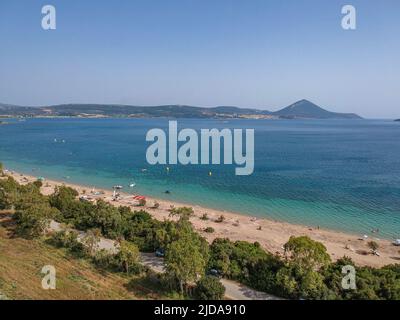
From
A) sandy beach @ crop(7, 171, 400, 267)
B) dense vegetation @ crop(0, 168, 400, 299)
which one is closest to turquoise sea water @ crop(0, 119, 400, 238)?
sandy beach @ crop(7, 171, 400, 267)

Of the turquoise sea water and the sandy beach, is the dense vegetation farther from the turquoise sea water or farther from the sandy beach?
the turquoise sea water

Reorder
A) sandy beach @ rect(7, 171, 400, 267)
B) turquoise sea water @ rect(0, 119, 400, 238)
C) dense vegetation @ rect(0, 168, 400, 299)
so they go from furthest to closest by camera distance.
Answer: turquoise sea water @ rect(0, 119, 400, 238) → sandy beach @ rect(7, 171, 400, 267) → dense vegetation @ rect(0, 168, 400, 299)

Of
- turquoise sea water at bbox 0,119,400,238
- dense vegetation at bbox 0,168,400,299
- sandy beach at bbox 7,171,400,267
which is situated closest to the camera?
dense vegetation at bbox 0,168,400,299

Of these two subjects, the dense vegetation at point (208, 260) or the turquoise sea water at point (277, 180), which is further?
the turquoise sea water at point (277, 180)

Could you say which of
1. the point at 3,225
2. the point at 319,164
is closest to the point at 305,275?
the point at 3,225

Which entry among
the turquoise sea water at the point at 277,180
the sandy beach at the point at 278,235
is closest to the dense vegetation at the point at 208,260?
the sandy beach at the point at 278,235

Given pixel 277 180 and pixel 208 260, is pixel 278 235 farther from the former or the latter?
pixel 277 180

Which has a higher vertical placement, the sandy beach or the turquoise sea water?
the turquoise sea water

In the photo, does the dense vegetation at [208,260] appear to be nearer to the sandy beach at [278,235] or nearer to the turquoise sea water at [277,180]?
the sandy beach at [278,235]
